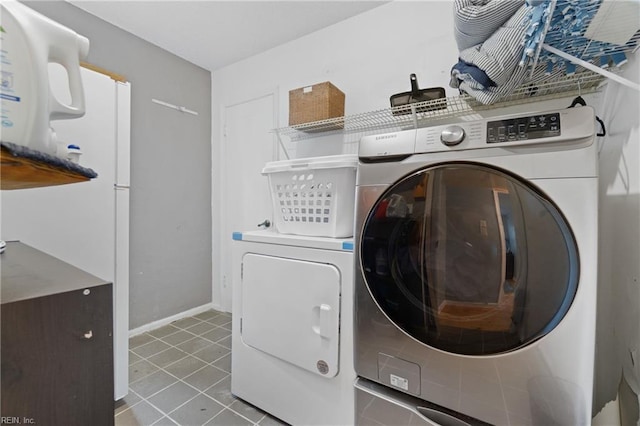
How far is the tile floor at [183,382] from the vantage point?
138cm

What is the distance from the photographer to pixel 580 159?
2.38 feet

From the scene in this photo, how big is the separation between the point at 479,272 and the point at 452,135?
44 centimetres

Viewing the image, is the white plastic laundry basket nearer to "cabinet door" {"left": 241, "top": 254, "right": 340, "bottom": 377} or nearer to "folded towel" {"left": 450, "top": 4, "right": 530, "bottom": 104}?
"cabinet door" {"left": 241, "top": 254, "right": 340, "bottom": 377}

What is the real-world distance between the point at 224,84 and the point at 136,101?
0.85 meters

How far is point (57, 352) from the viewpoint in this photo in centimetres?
48

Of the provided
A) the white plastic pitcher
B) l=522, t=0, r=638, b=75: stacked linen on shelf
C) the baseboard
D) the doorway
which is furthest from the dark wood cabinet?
the baseboard

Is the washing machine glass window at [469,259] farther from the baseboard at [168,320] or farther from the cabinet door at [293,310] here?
the baseboard at [168,320]

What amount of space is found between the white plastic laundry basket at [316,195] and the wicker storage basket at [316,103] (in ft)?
1.73

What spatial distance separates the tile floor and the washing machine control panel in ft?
5.19

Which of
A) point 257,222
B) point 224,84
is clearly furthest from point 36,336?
point 224,84

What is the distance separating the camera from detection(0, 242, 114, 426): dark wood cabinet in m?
0.44

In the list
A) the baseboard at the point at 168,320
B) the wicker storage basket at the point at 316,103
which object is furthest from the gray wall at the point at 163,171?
the wicker storage basket at the point at 316,103

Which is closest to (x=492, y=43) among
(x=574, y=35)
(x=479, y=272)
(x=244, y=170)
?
(x=574, y=35)

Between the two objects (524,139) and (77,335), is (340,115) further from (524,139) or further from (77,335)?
(77,335)
